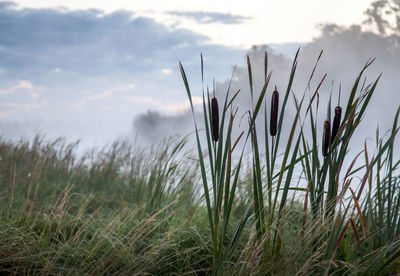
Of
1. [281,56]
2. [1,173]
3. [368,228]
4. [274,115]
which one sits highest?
[281,56]

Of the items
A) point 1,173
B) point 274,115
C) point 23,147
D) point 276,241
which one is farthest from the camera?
point 23,147

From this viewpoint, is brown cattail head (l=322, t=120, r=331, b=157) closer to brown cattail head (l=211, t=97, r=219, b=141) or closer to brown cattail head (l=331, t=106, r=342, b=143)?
brown cattail head (l=331, t=106, r=342, b=143)

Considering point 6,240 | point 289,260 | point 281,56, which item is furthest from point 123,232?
point 281,56

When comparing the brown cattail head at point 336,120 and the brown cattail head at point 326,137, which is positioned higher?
the brown cattail head at point 336,120

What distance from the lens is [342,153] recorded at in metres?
1.82

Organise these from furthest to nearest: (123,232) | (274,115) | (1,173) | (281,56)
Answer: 1. (281,56)
2. (1,173)
3. (123,232)
4. (274,115)

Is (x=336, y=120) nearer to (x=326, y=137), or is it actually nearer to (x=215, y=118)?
(x=326, y=137)

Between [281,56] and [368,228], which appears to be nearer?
[368,228]

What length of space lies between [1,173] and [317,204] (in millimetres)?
6136

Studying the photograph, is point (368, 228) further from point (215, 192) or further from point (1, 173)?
point (1, 173)

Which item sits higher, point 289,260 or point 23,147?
point 289,260

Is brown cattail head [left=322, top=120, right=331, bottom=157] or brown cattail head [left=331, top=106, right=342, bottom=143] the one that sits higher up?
brown cattail head [left=331, top=106, right=342, bottom=143]

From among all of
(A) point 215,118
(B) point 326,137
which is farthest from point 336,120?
(A) point 215,118

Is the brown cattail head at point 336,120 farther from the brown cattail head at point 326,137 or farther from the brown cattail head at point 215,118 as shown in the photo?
the brown cattail head at point 215,118
